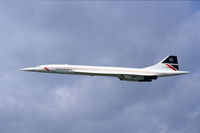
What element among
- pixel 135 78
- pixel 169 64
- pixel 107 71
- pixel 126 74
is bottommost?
pixel 135 78

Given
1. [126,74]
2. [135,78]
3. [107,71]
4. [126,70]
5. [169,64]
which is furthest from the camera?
[169,64]

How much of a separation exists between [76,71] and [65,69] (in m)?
2.45

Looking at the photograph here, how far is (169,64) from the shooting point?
378 ft

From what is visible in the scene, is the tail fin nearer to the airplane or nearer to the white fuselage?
the airplane

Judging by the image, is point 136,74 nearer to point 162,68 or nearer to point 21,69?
point 162,68

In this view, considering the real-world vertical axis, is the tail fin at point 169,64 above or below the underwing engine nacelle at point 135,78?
above

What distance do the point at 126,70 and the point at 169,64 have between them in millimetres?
9964

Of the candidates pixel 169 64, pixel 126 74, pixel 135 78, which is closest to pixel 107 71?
pixel 126 74

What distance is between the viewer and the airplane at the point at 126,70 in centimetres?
11008

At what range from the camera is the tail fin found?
376 ft

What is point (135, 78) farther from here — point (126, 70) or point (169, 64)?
point (169, 64)

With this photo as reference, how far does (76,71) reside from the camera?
110 meters

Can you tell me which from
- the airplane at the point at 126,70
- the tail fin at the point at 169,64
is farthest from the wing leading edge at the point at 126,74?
the tail fin at the point at 169,64

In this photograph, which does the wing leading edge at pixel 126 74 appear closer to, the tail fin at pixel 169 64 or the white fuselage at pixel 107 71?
the white fuselage at pixel 107 71
